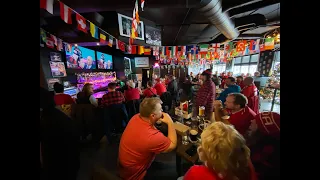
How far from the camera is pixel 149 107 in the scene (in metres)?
1.34

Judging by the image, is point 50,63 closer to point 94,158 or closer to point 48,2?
point 48,2

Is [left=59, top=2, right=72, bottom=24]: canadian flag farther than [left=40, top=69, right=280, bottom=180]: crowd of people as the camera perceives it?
Yes

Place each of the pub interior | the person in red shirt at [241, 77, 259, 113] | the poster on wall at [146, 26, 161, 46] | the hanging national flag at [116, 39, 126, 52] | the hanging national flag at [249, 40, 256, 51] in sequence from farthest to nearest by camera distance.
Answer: the hanging national flag at [249, 40, 256, 51] → the poster on wall at [146, 26, 161, 46] → the hanging national flag at [116, 39, 126, 52] → the person in red shirt at [241, 77, 259, 113] → the pub interior

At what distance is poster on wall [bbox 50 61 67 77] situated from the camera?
2.39 m

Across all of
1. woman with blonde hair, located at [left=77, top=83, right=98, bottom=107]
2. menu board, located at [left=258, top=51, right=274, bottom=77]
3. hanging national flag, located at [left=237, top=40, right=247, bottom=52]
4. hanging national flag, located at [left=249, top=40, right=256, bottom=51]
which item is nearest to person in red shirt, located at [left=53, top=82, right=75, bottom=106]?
woman with blonde hair, located at [left=77, top=83, right=98, bottom=107]

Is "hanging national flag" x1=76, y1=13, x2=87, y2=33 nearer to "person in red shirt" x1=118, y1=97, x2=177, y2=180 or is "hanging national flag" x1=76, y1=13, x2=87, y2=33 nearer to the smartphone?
"person in red shirt" x1=118, y1=97, x2=177, y2=180

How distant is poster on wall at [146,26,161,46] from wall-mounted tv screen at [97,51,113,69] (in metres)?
1.39

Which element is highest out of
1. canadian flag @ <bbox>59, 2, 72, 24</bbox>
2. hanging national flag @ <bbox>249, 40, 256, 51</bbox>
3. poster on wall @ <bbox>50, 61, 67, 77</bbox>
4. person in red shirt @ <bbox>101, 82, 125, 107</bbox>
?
hanging national flag @ <bbox>249, 40, 256, 51</bbox>

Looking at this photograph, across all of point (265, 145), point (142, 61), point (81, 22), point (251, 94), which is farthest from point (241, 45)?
point (81, 22)

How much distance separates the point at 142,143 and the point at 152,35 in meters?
3.76

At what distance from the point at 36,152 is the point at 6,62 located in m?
0.62

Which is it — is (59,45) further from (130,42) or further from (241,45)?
(241,45)

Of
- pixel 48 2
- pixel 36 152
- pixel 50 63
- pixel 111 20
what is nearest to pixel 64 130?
pixel 36 152

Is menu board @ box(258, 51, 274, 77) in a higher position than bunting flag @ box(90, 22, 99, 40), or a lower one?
lower
